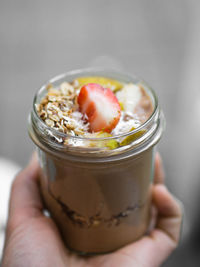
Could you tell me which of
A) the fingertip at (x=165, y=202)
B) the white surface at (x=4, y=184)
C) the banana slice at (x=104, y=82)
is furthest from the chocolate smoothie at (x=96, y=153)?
the white surface at (x=4, y=184)

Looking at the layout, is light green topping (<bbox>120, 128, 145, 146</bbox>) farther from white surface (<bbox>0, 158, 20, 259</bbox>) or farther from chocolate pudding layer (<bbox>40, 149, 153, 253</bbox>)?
white surface (<bbox>0, 158, 20, 259</bbox>)

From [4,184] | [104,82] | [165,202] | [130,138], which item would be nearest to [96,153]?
[130,138]

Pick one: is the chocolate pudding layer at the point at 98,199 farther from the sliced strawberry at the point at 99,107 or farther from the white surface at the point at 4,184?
the white surface at the point at 4,184

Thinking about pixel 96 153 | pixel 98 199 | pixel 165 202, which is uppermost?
pixel 96 153

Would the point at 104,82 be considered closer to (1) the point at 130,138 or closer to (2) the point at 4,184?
(1) the point at 130,138

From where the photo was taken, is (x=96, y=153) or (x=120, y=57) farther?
(x=120, y=57)

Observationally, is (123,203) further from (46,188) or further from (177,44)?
(177,44)

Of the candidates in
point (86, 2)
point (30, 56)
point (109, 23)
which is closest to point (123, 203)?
point (30, 56)

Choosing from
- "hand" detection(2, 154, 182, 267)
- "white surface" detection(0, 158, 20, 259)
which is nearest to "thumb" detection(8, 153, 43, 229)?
"hand" detection(2, 154, 182, 267)
